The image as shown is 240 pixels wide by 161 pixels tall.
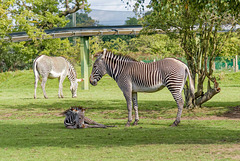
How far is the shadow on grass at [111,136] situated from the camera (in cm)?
1134

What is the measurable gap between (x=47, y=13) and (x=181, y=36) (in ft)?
102

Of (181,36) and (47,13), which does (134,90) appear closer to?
(181,36)

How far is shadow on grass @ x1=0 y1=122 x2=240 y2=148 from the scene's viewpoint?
11344 mm

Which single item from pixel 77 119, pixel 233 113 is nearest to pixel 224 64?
pixel 233 113

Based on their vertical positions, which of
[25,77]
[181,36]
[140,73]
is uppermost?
[181,36]

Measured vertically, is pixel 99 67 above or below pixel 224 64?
above

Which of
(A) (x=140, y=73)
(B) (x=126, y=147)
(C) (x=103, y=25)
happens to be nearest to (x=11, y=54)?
(C) (x=103, y=25)

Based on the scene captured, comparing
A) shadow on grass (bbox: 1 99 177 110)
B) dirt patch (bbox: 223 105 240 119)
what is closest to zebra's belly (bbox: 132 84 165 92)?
dirt patch (bbox: 223 105 240 119)

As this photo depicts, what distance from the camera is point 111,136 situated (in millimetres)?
12562

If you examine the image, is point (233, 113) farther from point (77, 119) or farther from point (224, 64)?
point (224, 64)

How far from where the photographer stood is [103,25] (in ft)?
136

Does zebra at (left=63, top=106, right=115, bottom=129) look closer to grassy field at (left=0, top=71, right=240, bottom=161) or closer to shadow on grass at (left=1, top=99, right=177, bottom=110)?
grassy field at (left=0, top=71, right=240, bottom=161)

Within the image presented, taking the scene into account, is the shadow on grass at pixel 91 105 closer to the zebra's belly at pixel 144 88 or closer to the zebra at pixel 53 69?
the zebra at pixel 53 69

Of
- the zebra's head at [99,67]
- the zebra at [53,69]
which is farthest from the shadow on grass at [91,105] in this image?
the zebra's head at [99,67]
